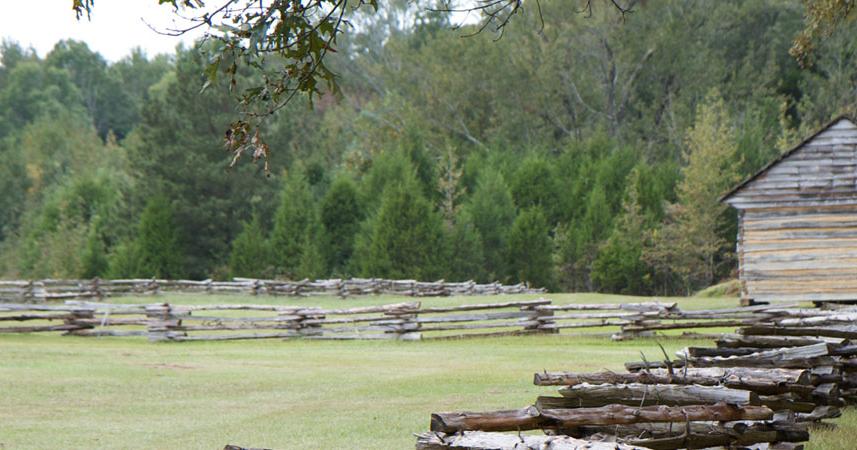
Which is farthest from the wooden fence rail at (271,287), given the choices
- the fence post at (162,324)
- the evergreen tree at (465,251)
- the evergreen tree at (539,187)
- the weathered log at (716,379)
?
the weathered log at (716,379)

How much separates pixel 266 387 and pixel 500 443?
1152 cm

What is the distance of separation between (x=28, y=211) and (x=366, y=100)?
27255mm

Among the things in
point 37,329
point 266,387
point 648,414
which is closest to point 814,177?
point 266,387

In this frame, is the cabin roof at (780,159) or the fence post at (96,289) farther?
the fence post at (96,289)

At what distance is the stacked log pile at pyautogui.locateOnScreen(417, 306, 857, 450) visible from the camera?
301 inches

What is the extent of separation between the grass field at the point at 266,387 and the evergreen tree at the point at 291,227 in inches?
1023

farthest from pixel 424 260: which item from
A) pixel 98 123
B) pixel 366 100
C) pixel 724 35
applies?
pixel 98 123

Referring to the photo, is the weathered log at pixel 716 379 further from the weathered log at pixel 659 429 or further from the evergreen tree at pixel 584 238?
the evergreen tree at pixel 584 238

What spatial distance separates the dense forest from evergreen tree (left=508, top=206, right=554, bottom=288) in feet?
0.33

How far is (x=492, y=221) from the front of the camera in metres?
56.1

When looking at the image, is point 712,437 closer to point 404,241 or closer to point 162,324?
point 162,324

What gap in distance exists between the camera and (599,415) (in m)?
8.27

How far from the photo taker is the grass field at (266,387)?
13.3 meters

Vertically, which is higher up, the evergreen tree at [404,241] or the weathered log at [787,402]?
the evergreen tree at [404,241]
